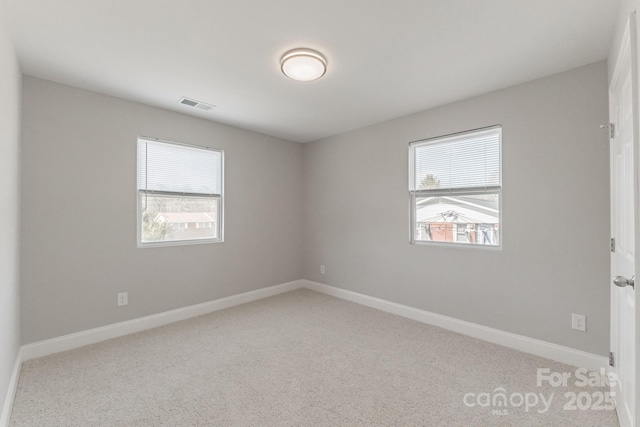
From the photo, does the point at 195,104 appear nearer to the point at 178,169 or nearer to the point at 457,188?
the point at 178,169

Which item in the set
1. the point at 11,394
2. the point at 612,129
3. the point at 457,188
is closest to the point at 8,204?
the point at 11,394

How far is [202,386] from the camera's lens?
6.88 ft

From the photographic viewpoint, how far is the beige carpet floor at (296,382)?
178 centimetres

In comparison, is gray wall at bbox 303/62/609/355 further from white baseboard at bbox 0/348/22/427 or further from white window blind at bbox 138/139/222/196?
white baseboard at bbox 0/348/22/427

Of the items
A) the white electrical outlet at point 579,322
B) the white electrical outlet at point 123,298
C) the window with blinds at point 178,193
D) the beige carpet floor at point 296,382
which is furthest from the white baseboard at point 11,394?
the white electrical outlet at point 579,322

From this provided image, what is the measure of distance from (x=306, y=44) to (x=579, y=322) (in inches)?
121

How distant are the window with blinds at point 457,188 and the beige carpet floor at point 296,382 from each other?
109 cm

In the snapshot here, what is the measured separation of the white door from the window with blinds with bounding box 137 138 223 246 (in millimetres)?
3774

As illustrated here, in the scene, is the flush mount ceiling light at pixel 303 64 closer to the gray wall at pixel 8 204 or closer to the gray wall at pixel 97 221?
the gray wall at pixel 8 204

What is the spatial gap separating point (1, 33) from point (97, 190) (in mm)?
1487

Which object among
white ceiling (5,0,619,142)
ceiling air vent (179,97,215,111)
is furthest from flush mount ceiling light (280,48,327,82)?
ceiling air vent (179,97,215,111)

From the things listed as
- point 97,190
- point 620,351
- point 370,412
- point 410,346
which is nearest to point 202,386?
point 370,412

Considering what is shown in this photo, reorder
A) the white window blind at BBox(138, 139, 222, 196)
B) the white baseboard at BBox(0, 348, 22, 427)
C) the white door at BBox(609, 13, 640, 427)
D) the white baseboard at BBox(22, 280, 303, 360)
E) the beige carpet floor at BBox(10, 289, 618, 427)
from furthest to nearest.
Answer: the white window blind at BBox(138, 139, 222, 196) < the white baseboard at BBox(22, 280, 303, 360) < the beige carpet floor at BBox(10, 289, 618, 427) < the white baseboard at BBox(0, 348, 22, 427) < the white door at BBox(609, 13, 640, 427)

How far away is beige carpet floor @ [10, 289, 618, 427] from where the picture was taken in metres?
1.78
